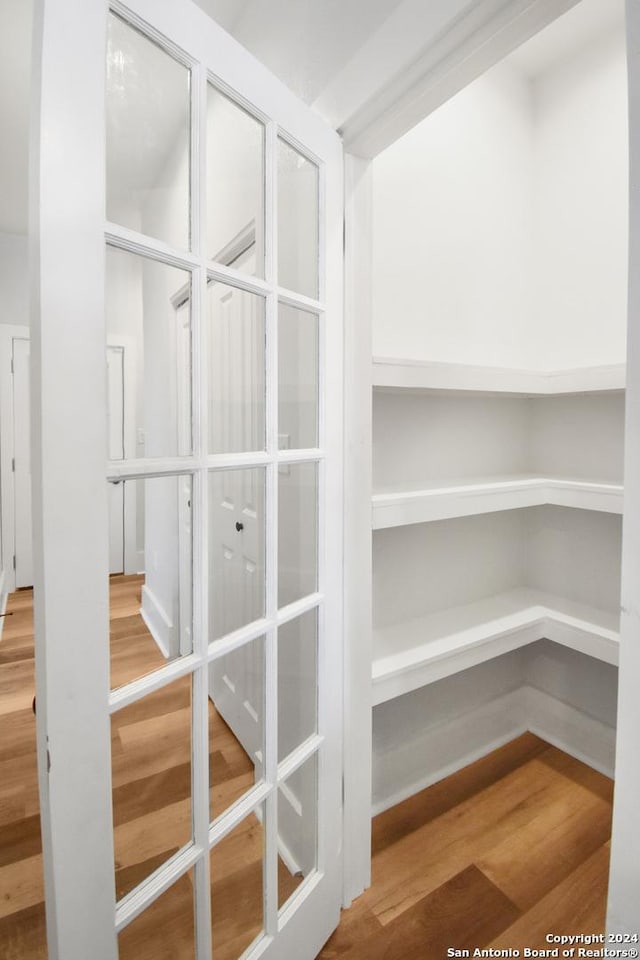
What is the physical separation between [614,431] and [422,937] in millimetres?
1755

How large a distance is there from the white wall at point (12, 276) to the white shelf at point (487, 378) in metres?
3.68

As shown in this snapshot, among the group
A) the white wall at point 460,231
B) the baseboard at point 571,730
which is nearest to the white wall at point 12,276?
the white wall at point 460,231

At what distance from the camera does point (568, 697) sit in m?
2.09

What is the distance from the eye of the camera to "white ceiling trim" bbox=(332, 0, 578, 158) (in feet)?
3.05

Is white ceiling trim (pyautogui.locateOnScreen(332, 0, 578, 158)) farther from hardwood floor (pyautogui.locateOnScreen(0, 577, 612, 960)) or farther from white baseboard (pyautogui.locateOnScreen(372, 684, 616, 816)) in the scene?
white baseboard (pyautogui.locateOnScreen(372, 684, 616, 816))

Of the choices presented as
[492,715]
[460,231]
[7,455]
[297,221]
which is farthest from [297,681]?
[7,455]

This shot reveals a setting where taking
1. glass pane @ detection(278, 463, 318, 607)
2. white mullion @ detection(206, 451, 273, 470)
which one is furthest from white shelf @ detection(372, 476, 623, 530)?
white mullion @ detection(206, 451, 273, 470)

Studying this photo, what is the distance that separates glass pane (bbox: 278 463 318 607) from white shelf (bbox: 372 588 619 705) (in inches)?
17.2

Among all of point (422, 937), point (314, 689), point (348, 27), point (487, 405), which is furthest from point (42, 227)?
point (422, 937)

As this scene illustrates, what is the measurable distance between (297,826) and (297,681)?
373mm

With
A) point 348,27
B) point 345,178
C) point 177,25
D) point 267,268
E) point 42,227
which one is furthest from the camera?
point 345,178

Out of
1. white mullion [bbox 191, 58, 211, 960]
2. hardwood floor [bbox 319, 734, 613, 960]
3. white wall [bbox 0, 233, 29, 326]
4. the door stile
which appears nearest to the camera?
the door stile

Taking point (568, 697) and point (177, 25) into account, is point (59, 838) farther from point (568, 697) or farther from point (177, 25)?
point (568, 697)

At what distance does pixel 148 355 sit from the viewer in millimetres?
889
